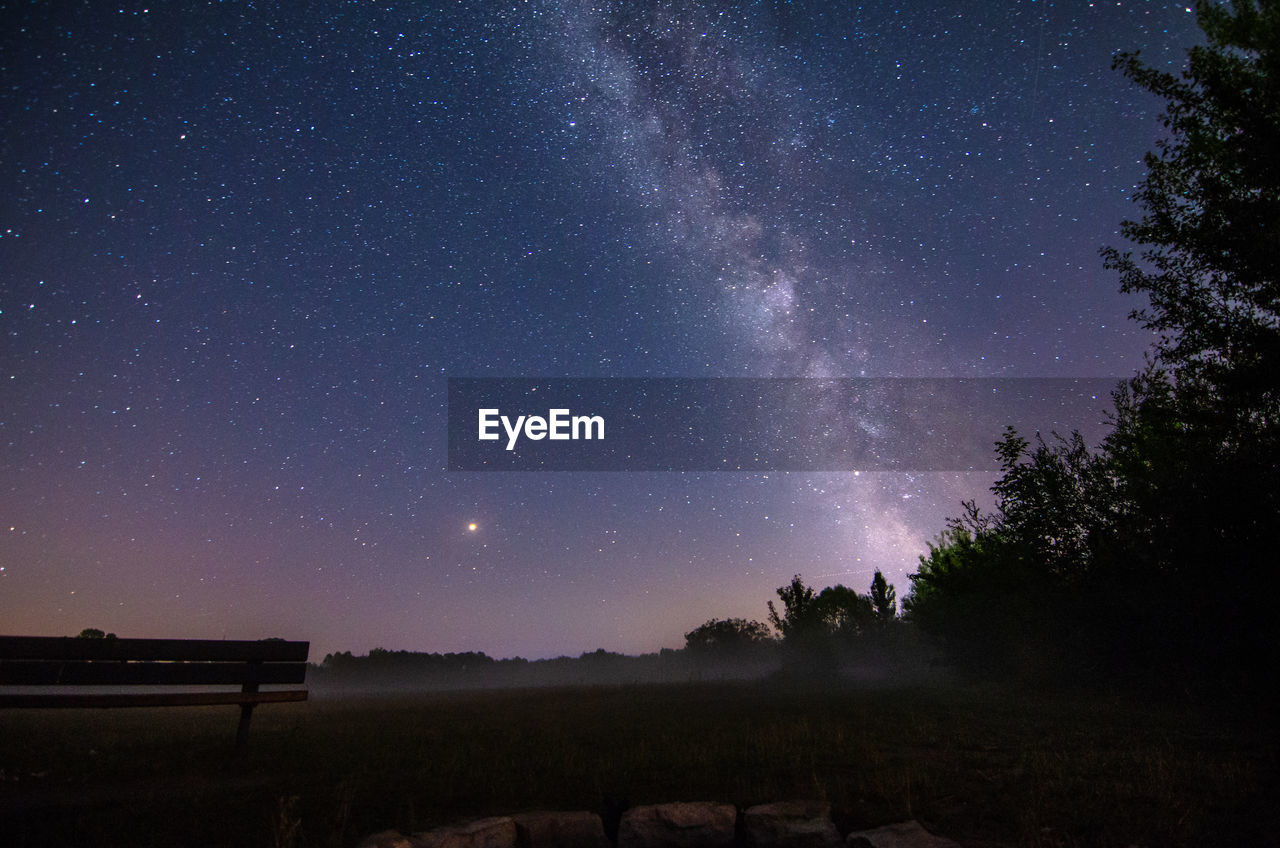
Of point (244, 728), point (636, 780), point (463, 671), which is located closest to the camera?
point (636, 780)

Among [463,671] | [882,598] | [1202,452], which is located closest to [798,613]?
[882,598]

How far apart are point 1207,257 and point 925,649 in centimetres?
6269

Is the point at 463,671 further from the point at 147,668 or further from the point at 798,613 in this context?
the point at 147,668

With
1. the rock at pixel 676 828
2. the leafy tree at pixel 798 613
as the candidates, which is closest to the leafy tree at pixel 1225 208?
the rock at pixel 676 828

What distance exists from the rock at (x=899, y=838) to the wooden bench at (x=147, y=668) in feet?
24.0

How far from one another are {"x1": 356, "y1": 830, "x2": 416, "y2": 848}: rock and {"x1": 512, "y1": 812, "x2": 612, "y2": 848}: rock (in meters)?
1.03

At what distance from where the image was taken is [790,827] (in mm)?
4734

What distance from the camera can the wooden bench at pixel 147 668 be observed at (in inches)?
248

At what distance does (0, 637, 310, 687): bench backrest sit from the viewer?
6.33 m

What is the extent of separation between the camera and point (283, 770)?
24.6ft

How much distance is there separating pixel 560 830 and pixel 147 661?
19.8ft

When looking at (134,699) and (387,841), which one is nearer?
(387,841)

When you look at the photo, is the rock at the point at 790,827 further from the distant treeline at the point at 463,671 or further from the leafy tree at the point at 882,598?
the distant treeline at the point at 463,671

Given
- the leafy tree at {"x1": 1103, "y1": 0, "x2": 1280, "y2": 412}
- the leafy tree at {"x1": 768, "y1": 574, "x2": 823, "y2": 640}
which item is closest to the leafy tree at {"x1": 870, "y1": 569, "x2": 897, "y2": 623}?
the leafy tree at {"x1": 768, "y1": 574, "x2": 823, "y2": 640}
